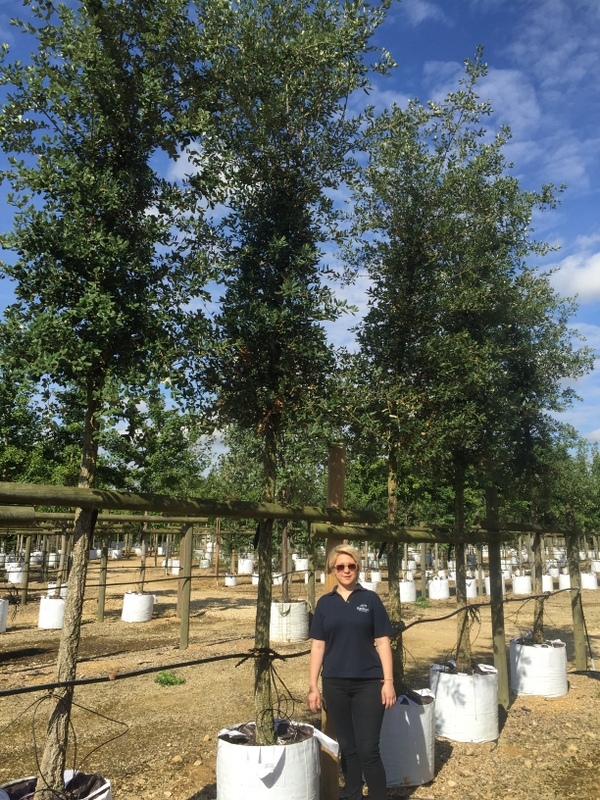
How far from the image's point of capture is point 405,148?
285 inches

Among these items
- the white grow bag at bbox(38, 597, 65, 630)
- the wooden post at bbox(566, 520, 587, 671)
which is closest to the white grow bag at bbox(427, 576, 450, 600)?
the wooden post at bbox(566, 520, 587, 671)

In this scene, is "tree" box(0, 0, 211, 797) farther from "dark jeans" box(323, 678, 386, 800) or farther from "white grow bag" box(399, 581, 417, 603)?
"white grow bag" box(399, 581, 417, 603)

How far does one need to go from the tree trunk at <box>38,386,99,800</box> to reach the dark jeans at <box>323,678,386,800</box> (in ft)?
5.41

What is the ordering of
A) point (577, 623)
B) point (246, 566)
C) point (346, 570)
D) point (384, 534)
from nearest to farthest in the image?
point (346, 570)
point (384, 534)
point (577, 623)
point (246, 566)

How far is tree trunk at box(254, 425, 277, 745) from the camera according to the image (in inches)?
175

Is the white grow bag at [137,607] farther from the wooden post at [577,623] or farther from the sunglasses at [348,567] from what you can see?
the sunglasses at [348,567]

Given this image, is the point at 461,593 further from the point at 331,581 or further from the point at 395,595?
the point at 331,581

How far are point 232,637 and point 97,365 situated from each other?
11.6 meters

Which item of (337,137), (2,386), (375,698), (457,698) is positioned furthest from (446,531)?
(2,386)

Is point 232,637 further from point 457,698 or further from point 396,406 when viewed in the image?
point 396,406

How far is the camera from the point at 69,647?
380cm

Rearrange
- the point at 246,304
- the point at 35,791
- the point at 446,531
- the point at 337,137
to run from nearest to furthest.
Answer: the point at 35,791 < the point at 246,304 < the point at 337,137 < the point at 446,531

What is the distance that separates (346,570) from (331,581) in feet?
2.28

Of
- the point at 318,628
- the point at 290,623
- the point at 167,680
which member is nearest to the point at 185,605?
the point at 290,623
